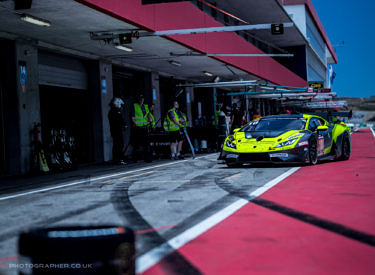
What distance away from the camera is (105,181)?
33.7 feet

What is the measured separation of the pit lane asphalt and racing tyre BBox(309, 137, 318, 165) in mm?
1715

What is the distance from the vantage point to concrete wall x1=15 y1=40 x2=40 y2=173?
13680 mm

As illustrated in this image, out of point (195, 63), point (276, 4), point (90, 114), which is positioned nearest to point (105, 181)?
point (90, 114)

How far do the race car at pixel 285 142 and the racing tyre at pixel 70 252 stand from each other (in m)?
8.95

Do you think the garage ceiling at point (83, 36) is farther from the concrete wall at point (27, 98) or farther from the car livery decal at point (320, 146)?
the car livery decal at point (320, 146)

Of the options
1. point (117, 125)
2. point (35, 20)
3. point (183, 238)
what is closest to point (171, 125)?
point (117, 125)

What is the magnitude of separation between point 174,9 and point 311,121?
5420 millimetres

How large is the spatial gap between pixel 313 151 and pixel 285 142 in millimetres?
817

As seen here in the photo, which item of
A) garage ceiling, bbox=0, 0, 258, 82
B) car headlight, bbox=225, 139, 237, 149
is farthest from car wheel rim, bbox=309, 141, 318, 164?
garage ceiling, bbox=0, 0, 258, 82

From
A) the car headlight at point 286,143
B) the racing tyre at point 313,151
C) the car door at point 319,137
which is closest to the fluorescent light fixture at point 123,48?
the car door at point 319,137

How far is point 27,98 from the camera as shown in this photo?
14.0 meters

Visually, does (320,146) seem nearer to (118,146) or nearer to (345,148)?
(345,148)

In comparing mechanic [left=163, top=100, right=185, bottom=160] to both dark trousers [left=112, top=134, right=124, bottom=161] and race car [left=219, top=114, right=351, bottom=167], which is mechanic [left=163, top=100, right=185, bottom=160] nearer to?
dark trousers [left=112, top=134, right=124, bottom=161]

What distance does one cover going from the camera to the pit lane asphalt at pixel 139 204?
5.02 metres
